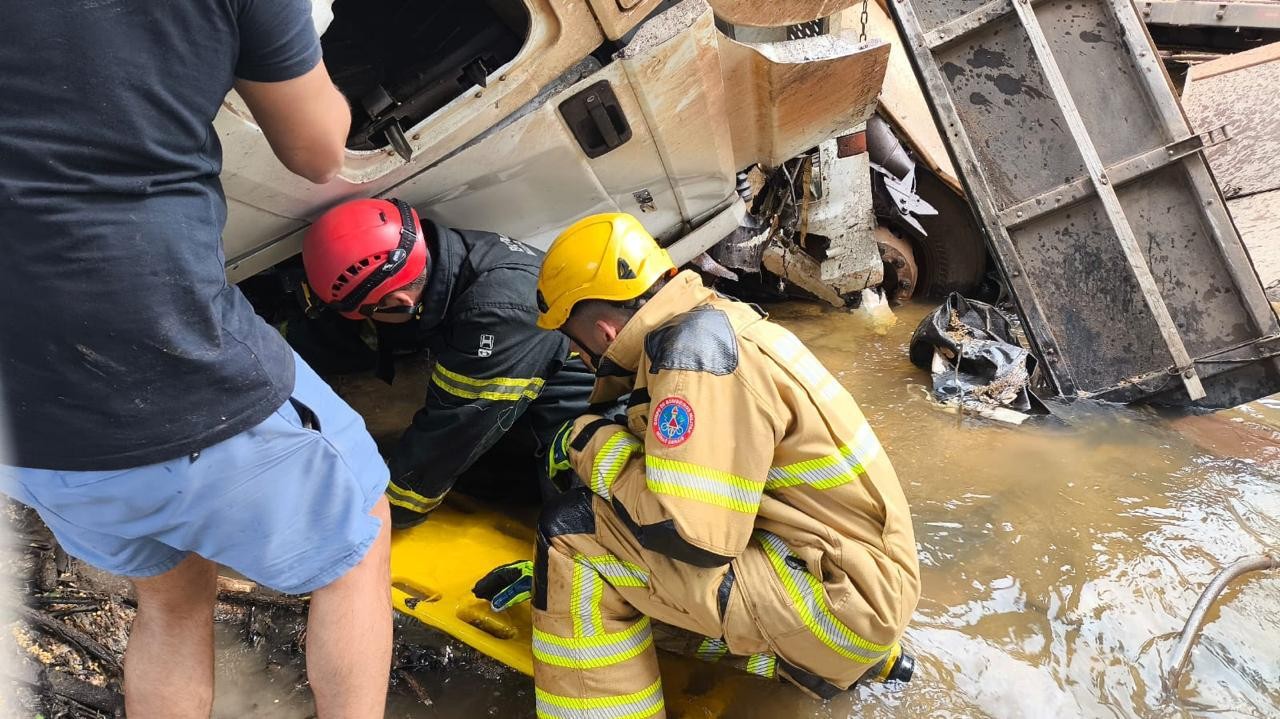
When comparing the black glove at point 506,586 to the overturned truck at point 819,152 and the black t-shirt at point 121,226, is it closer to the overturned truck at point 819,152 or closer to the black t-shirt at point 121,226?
the black t-shirt at point 121,226

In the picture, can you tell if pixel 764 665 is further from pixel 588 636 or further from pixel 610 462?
pixel 610 462

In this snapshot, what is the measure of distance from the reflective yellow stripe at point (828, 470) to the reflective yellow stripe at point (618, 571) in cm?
38

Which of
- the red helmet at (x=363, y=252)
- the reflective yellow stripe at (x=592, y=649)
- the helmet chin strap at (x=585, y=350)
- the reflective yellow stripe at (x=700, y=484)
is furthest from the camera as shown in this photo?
the red helmet at (x=363, y=252)

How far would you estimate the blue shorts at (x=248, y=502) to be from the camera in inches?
48.5

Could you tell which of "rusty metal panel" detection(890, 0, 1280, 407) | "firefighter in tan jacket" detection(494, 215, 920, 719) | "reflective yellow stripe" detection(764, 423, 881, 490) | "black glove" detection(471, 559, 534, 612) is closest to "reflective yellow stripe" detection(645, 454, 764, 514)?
"firefighter in tan jacket" detection(494, 215, 920, 719)

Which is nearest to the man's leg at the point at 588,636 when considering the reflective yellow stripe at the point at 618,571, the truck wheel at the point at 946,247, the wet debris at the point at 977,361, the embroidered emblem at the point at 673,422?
the reflective yellow stripe at the point at 618,571

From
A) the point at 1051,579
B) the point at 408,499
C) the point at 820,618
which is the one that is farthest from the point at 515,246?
the point at 1051,579

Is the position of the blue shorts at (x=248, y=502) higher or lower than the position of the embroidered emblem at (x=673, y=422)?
higher

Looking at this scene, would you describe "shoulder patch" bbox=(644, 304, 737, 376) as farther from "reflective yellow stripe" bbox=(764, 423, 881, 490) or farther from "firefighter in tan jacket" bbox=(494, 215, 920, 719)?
"reflective yellow stripe" bbox=(764, 423, 881, 490)

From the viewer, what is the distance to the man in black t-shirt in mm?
1061

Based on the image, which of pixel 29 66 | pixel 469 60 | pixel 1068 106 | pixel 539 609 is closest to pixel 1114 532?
pixel 1068 106

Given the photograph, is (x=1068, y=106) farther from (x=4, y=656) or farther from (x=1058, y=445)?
(x=4, y=656)

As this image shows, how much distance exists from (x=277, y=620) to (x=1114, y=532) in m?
2.82

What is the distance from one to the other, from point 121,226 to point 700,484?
1121 mm
